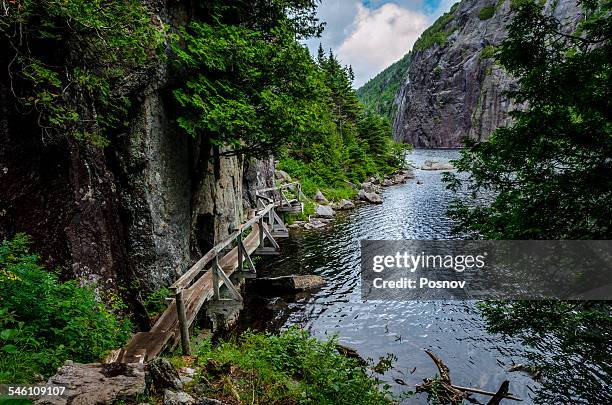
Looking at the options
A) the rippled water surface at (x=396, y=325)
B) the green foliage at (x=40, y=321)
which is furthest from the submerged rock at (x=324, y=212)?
the green foliage at (x=40, y=321)

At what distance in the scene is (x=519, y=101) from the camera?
5.70 metres

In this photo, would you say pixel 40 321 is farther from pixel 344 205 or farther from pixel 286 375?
pixel 344 205

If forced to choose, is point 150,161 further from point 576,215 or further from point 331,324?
point 576,215

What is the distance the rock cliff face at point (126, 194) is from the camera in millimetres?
5590

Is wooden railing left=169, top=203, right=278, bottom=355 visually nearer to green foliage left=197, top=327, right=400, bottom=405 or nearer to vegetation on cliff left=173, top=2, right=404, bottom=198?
green foliage left=197, top=327, right=400, bottom=405

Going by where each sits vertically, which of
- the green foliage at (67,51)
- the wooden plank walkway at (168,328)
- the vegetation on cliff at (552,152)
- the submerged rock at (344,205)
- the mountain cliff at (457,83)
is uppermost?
the mountain cliff at (457,83)

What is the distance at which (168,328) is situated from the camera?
7.41m

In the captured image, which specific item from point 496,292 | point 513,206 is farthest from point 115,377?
point 496,292

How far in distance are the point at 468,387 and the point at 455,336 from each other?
98.3 inches

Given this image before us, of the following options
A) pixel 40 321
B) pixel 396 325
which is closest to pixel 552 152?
Result: pixel 40 321

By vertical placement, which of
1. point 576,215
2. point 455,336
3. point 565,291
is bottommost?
point 455,336

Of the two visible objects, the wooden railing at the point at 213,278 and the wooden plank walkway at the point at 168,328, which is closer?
the wooden plank walkway at the point at 168,328

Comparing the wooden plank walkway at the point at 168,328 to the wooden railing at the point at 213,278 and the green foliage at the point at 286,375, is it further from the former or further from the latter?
the green foliage at the point at 286,375
